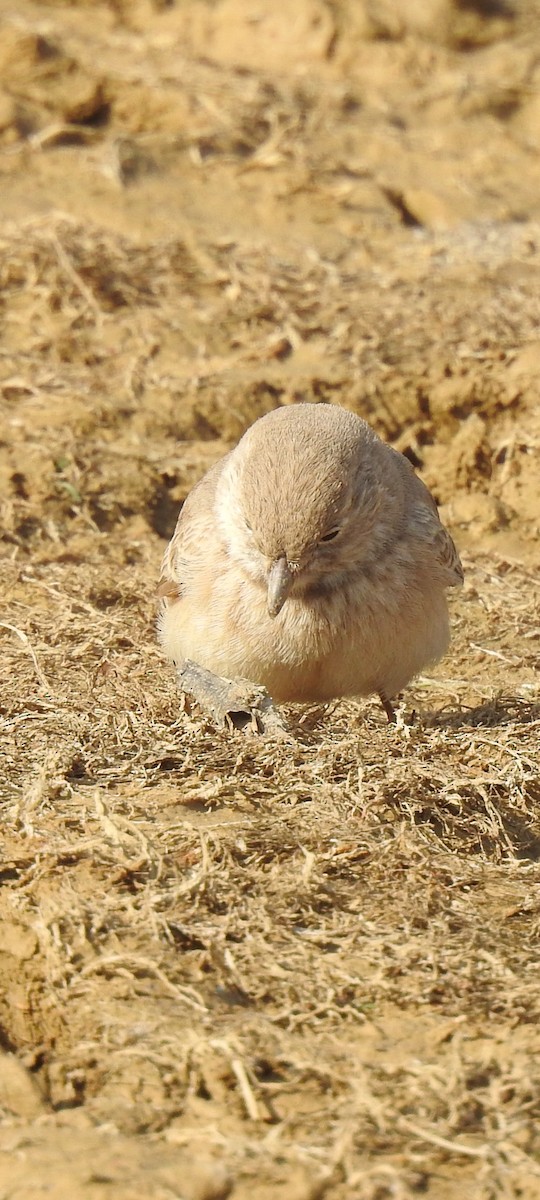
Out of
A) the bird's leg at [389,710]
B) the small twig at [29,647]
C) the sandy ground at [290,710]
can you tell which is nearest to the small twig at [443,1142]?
the sandy ground at [290,710]

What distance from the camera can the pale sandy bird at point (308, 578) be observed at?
5.30m

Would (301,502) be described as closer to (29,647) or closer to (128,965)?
(29,647)

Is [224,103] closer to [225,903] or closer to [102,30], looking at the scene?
[102,30]

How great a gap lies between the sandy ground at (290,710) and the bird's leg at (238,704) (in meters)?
0.10

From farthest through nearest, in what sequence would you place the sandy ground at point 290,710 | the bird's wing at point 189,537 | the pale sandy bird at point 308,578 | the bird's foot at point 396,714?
the bird's wing at point 189,537 → the bird's foot at point 396,714 → the pale sandy bird at point 308,578 → the sandy ground at point 290,710

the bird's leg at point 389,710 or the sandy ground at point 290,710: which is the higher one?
the sandy ground at point 290,710

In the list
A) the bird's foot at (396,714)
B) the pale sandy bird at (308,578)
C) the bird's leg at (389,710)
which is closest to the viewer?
the pale sandy bird at (308,578)

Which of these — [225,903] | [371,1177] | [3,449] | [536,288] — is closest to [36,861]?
[225,903]

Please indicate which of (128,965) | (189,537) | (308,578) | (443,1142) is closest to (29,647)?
(189,537)

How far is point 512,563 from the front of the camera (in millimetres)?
8172

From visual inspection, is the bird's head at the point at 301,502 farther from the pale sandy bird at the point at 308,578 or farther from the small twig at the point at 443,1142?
the small twig at the point at 443,1142

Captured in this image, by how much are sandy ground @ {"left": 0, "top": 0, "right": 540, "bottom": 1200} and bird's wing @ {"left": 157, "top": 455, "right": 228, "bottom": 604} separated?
44cm

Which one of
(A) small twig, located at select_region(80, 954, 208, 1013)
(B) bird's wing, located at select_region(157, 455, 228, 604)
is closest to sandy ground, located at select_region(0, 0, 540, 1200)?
(A) small twig, located at select_region(80, 954, 208, 1013)

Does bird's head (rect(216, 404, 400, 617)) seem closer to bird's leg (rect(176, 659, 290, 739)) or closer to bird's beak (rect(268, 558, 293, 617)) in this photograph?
bird's beak (rect(268, 558, 293, 617))
